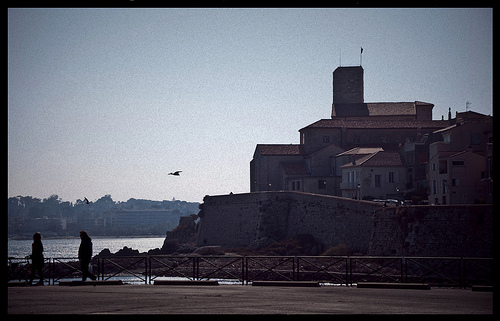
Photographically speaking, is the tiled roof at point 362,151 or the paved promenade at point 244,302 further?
the tiled roof at point 362,151

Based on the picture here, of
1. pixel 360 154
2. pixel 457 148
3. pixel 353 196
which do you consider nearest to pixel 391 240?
pixel 457 148

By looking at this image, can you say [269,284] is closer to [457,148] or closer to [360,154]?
[457,148]

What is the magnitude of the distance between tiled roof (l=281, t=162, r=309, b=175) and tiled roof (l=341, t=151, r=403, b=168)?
20.9ft

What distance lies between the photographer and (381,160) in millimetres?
60812

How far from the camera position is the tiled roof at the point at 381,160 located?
60.2m

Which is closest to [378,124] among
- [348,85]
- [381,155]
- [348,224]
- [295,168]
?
[295,168]

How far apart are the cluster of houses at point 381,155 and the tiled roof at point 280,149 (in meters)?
0.11

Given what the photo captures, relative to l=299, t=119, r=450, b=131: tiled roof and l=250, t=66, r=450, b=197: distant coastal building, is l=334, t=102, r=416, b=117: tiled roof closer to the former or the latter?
l=250, t=66, r=450, b=197: distant coastal building

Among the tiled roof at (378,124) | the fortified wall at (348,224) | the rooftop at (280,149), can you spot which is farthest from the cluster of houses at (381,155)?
the fortified wall at (348,224)

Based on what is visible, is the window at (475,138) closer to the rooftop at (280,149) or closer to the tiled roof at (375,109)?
the rooftop at (280,149)

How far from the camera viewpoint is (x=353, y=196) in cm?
6050

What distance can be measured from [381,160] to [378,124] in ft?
46.8

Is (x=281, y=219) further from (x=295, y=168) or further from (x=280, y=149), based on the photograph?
(x=280, y=149)

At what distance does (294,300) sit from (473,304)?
3371 mm
